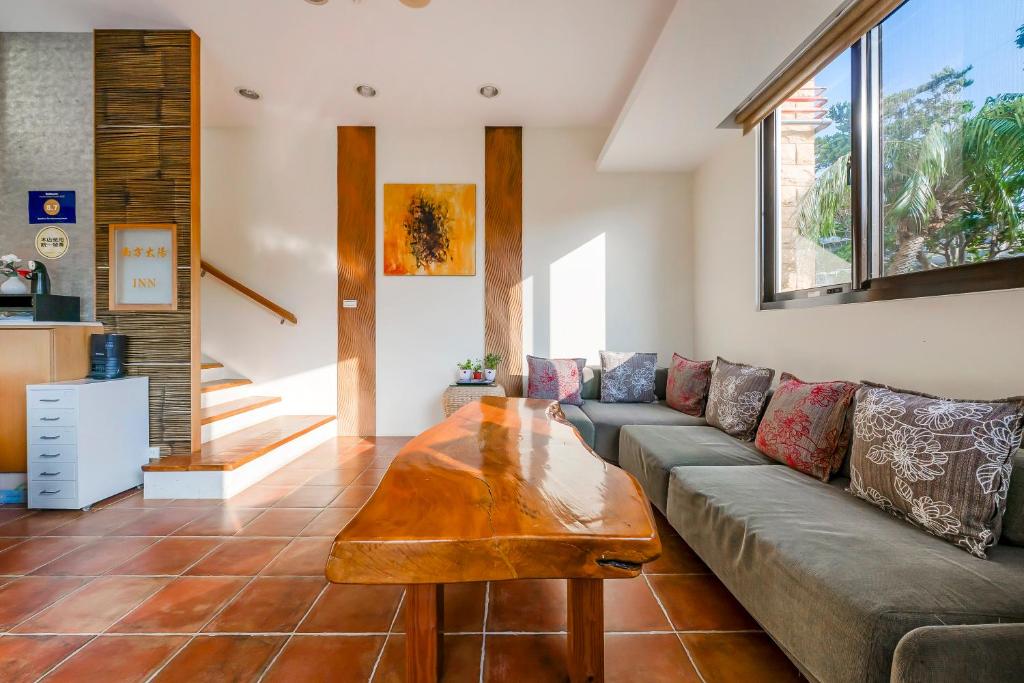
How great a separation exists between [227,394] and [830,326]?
4.72 m

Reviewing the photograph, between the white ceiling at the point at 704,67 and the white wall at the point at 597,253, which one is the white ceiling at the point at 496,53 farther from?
the white wall at the point at 597,253

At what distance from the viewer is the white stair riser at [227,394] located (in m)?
3.77

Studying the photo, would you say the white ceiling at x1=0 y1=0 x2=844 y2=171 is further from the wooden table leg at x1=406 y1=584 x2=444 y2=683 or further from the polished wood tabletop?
the wooden table leg at x1=406 y1=584 x2=444 y2=683

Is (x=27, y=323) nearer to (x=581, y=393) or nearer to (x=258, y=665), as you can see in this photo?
(x=258, y=665)

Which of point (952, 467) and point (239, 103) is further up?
point (239, 103)

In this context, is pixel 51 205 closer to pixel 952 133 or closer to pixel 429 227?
pixel 429 227

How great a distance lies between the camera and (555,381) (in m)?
3.81

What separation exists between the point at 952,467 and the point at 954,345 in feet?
2.41

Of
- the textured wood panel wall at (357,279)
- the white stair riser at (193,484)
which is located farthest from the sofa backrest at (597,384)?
the white stair riser at (193,484)

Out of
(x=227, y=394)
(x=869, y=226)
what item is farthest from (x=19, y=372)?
(x=869, y=226)

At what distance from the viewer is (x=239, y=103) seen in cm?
396

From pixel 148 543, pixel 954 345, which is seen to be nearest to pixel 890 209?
pixel 954 345

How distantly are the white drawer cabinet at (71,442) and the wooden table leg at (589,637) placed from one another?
9.84ft

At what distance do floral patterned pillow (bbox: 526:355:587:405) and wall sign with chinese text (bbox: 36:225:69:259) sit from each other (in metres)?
3.51
